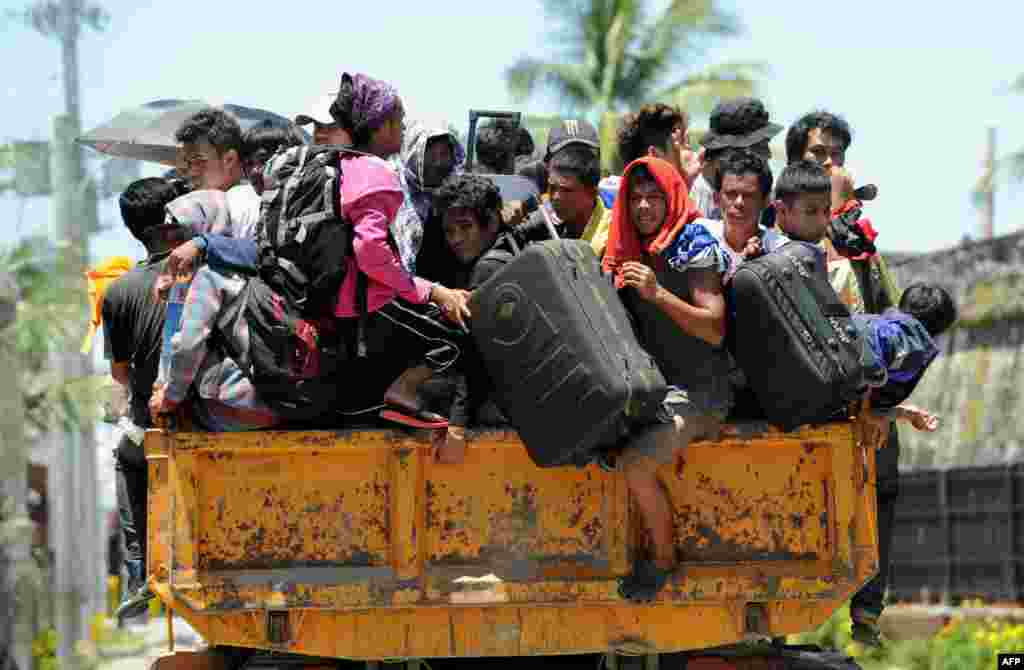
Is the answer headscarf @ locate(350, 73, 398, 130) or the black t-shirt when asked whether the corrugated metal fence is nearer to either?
the black t-shirt

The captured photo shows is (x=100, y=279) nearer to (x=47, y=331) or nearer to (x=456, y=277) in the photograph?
(x=456, y=277)

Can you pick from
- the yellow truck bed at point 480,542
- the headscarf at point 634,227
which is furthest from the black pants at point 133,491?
the headscarf at point 634,227

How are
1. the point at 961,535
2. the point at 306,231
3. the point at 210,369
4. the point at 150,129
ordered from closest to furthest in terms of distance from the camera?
1. the point at 306,231
2. the point at 210,369
3. the point at 150,129
4. the point at 961,535

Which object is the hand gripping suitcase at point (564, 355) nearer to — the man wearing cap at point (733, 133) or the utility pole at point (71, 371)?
the man wearing cap at point (733, 133)

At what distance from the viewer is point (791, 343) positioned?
5.61 m

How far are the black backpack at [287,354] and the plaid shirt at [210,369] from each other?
48mm

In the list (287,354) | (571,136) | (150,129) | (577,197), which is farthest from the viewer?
(150,129)

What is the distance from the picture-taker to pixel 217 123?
684cm

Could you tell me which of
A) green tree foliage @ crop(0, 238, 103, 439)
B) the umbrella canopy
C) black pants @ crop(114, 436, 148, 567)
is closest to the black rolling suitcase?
black pants @ crop(114, 436, 148, 567)

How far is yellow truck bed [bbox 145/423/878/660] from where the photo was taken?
5.63m

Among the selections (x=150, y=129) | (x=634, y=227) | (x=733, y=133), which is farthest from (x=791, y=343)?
(x=150, y=129)

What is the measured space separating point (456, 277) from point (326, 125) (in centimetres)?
67

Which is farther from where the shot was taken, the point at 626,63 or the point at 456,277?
the point at 626,63

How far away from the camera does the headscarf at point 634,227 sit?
5664mm
